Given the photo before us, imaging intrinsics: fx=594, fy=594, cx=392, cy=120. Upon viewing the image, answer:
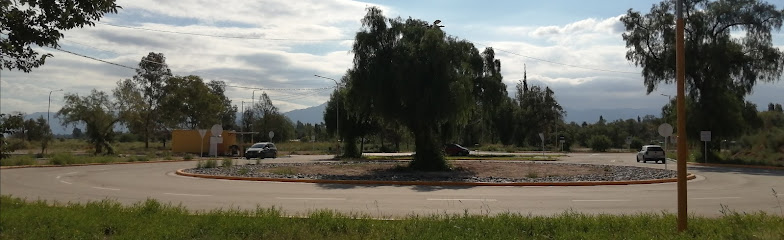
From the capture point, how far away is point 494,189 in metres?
20.0

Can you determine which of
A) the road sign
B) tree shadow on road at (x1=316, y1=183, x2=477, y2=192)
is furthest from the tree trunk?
the road sign

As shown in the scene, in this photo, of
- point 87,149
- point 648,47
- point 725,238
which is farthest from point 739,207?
point 87,149

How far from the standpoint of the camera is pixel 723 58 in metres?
41.2

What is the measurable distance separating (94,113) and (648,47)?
49.7 meters

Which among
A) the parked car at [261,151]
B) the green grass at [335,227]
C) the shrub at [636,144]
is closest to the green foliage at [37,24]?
the green grass at [335,227]

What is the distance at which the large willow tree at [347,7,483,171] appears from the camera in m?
27.2

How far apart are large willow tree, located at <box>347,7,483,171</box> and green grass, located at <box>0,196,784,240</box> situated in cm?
1701

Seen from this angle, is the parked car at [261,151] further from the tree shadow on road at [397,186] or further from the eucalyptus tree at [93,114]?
the tree shadow on road at [397,186]

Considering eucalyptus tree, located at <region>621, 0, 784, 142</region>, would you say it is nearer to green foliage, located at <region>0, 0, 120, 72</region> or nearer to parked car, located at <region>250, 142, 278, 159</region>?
parked car, located at <region>250, 142, 278, 159</region>

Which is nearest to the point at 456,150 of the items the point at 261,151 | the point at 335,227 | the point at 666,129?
the point at 261,151

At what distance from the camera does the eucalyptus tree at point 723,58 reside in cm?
4203

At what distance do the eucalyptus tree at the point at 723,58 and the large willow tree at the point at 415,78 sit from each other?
71.9 ft

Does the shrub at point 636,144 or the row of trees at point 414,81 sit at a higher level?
the row of trees at point 414,81

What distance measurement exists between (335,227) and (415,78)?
18.0 m
